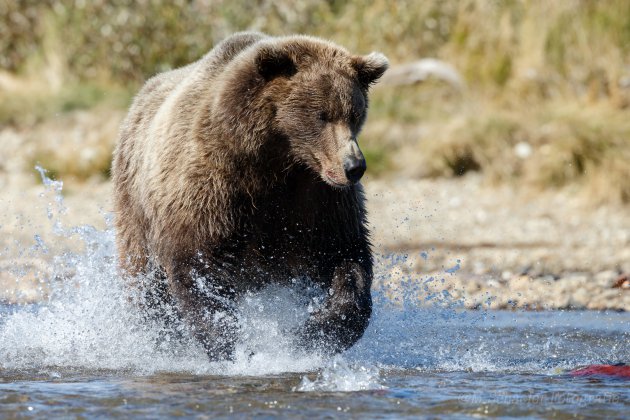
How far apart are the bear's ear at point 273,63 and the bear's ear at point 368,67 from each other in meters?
0.35

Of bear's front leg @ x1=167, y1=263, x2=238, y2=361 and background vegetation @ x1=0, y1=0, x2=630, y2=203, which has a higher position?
background vegetation @ x1=0, y1=0, x2=630, y2=203

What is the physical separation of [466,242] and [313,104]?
5.26 meters

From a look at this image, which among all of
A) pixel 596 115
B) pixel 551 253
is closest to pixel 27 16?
pixel 596 115

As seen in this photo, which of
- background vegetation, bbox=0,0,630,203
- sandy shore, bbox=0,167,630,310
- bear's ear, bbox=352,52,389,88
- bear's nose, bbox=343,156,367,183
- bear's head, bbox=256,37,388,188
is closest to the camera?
bear's nose, bbox=343,156,367,183

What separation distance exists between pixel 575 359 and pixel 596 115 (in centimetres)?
697

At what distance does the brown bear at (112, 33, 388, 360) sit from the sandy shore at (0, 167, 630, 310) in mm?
1311

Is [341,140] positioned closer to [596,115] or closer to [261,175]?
[261,175]

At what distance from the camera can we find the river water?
4.42m

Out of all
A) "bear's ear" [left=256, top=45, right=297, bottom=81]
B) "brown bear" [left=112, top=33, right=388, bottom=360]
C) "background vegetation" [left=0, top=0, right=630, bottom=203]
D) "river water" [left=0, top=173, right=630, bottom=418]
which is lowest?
"river water" [left=0, top=173, right=630, bottom=418]

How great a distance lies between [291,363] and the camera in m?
5.38

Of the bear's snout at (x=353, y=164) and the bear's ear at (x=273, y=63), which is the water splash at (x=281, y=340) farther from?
the bear's ear at (x=273, y=63)

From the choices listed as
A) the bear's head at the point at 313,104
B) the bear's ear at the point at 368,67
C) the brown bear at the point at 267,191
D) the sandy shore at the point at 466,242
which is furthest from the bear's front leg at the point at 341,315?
the sandy shore at the point at 466,242

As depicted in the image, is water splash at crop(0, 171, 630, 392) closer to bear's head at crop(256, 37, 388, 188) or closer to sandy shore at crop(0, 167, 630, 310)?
sandy shore at crop(0, 167, 630, 310)

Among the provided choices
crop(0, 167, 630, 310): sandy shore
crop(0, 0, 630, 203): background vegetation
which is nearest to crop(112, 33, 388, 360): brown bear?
crop(0, 167, 630, 310): sandy shore
